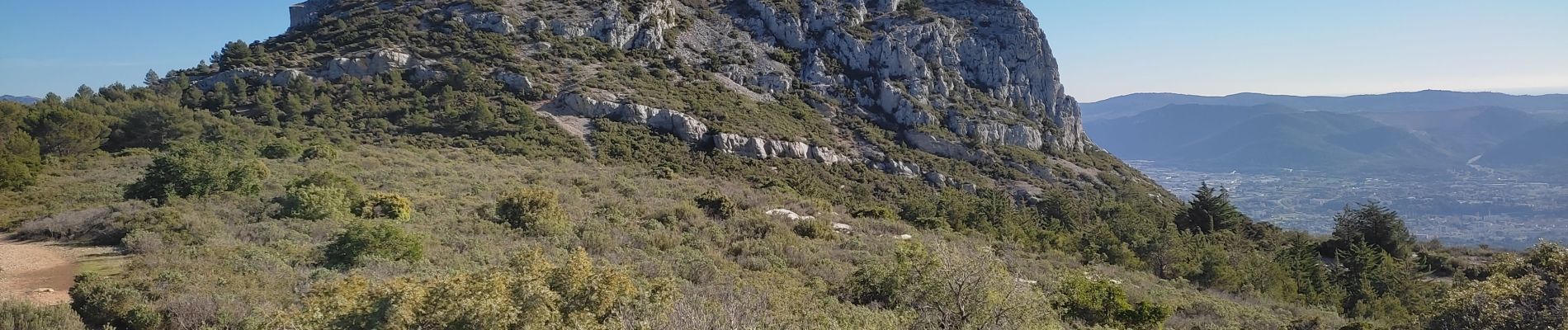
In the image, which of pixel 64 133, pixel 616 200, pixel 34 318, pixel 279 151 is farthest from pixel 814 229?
pixel 64 133

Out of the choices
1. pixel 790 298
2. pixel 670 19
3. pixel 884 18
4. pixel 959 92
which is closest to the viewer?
pixel 790 298

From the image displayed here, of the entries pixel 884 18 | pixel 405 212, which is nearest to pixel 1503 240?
pixel 884 18

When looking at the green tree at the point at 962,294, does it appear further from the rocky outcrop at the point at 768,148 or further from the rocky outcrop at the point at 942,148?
the rocky outcrop at the point at 942,148

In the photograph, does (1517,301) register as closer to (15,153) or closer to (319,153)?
(319,153)

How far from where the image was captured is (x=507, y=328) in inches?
241

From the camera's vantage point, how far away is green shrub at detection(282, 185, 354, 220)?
15.1 m

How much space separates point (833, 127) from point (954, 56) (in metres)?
26.3

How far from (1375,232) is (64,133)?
58118 mm

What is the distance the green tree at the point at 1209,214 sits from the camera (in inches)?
1449

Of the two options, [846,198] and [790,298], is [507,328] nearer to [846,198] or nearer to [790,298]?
A: [790,298]

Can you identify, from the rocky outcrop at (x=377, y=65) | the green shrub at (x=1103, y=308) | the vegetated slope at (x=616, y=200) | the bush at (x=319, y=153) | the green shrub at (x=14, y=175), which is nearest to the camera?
the vegetated slope at (x=616, y=200)

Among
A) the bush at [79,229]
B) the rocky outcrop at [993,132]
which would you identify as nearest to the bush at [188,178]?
the bush at [79,229]

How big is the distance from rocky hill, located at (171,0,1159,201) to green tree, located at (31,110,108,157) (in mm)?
17730

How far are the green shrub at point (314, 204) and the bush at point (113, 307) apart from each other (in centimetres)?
744
